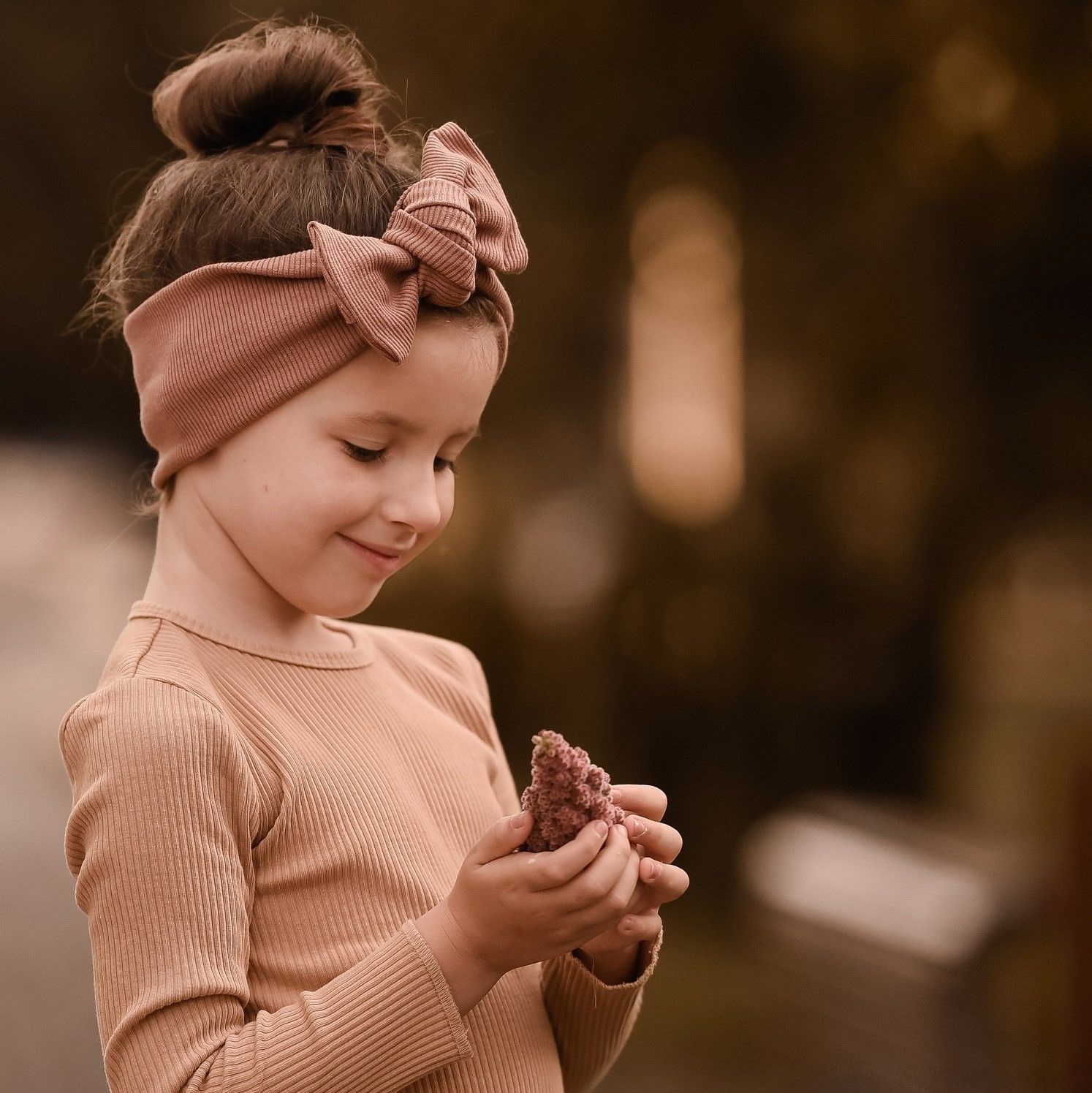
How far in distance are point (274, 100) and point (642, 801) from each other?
939 millimetres

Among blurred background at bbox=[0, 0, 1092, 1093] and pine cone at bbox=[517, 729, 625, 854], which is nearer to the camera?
pine cone at bbox=[517, 729, 625, 854]

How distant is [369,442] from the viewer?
150cm

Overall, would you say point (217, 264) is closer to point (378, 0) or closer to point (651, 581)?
point (378, 0)

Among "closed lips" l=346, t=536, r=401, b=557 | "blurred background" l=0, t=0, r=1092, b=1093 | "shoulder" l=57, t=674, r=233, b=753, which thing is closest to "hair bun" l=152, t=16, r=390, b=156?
"closed lips" l=346, t=536, r=401, b=557

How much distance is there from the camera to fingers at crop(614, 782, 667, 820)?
152 cm

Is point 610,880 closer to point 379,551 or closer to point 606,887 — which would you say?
point 606,887

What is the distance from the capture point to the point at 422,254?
4.86 ft

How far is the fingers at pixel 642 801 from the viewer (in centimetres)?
152

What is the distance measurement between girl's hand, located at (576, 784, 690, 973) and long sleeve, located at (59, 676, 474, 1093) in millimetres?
234

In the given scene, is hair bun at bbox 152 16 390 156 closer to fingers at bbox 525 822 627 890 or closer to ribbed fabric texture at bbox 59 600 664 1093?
ribbed fabric texture at bbox 59 600 664 1093

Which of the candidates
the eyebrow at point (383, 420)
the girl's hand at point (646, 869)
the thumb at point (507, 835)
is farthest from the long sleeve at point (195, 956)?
the eyebrow at point (383, 420)

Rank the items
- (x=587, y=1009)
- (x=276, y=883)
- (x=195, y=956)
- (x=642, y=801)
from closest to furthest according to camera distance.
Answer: (x=195, y=956) < (x=276, y=883) < (x=642, y=801) < (x=587, y=1009)

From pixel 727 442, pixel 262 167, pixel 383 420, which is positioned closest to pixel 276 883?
pixel 383 420

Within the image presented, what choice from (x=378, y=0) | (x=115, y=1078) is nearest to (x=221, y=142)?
(x=115, y=1078)
